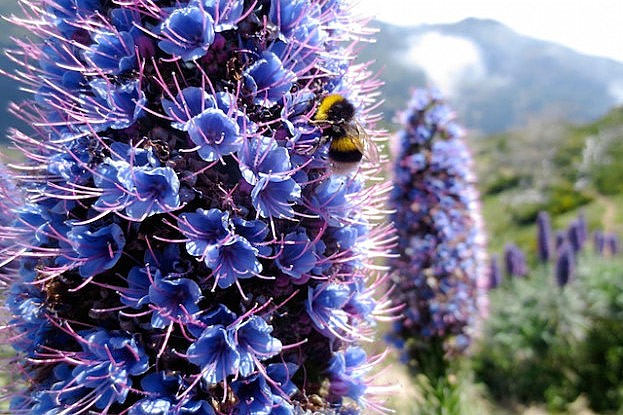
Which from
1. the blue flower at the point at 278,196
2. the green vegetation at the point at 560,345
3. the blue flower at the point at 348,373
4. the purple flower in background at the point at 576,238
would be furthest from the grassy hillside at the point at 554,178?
the blue flower at the point at 278,196

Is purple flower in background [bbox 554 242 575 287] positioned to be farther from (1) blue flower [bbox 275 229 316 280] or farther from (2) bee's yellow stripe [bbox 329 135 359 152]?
(1) blue flower [bbox 275 229 316 280]

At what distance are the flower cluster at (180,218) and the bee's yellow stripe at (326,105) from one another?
46 millimetres

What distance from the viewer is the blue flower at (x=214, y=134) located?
6.71 ft

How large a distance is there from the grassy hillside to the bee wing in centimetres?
3472

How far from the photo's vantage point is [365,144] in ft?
8.76

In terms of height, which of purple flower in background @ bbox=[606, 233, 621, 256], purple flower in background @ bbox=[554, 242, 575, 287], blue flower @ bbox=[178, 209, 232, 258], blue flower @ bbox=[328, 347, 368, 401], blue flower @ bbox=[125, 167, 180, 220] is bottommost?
purple flower in background @ bbox=[606, 233, 621, 256]

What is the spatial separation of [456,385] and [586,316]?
29.0ft

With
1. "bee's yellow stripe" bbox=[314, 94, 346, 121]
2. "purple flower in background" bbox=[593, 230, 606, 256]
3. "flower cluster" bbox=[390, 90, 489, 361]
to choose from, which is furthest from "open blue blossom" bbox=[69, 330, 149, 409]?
"purple flower in background" bbox=[593, 230, 606, 256]

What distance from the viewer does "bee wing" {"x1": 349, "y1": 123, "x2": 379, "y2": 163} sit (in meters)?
2.48

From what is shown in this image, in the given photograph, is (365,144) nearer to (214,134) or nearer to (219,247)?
(214,134)

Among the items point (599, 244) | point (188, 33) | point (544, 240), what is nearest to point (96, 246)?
point (188, 33)

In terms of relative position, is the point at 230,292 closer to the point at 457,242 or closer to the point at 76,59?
the point at 76,59

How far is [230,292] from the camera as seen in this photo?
218cm

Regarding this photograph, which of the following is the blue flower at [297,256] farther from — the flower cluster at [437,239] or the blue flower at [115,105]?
the flower cluster at [437,239]
